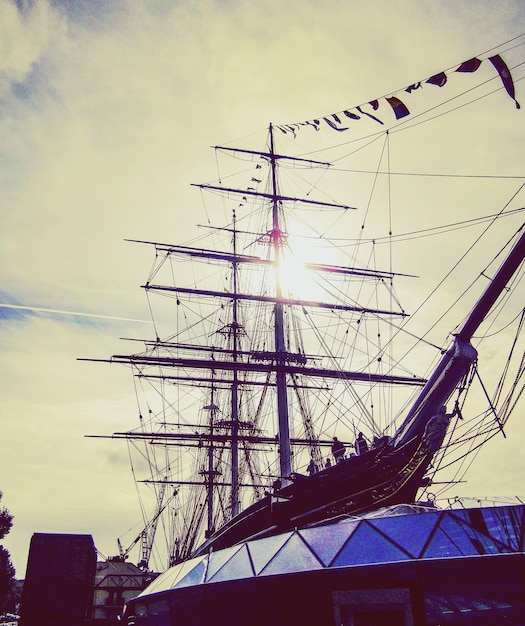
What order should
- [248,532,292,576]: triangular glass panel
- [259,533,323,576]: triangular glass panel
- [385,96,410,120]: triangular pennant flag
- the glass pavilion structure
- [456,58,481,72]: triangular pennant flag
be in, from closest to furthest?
the glass pavilion structure < [259,533,323,576]: triangular glass panel < [456,58,481,72]: triangular pennant flag < [248,532,292,576]: triangular glass panel < [385,96,410,120]: triangular pennant flag

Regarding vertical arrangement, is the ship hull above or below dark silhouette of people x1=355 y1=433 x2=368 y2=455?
below

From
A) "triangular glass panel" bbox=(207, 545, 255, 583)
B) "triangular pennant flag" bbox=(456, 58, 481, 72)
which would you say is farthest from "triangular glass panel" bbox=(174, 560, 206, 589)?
"triangular pennant flag" bbox=(456, 58, 481, 72)

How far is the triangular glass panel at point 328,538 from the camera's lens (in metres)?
9.66

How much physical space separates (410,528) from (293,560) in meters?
2.31

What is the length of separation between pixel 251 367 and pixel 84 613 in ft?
41.6

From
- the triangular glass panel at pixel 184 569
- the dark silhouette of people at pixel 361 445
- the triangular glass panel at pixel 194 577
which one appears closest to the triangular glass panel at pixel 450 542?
the triangular glass panel at pixel 194 577

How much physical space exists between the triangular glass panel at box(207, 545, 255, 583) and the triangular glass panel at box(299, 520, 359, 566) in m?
1.28

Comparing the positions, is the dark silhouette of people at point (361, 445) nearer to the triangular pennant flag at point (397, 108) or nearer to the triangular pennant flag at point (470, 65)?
the triangular pennant flag at point (397, 108)

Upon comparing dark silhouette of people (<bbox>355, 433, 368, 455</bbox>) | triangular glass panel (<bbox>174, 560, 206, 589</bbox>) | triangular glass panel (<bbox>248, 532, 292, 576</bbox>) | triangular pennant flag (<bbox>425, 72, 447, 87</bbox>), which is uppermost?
triangular pennant flag (<bbox>425, 72, 447, 87</bbox>)

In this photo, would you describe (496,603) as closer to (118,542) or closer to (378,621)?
(378,621)

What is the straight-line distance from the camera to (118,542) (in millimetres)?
55469

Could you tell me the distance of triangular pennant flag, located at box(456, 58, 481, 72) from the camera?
33.1 feet

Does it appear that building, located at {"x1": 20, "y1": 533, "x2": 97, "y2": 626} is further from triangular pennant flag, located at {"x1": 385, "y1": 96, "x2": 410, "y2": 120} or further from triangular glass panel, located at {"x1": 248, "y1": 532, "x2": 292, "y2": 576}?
triangular pennant flag, located at {"x1": 385, "y1": 96, "x2": 410, "y2": 120}

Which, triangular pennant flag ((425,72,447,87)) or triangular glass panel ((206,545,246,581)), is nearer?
triangular pennant flag ((425,72,447,87))
